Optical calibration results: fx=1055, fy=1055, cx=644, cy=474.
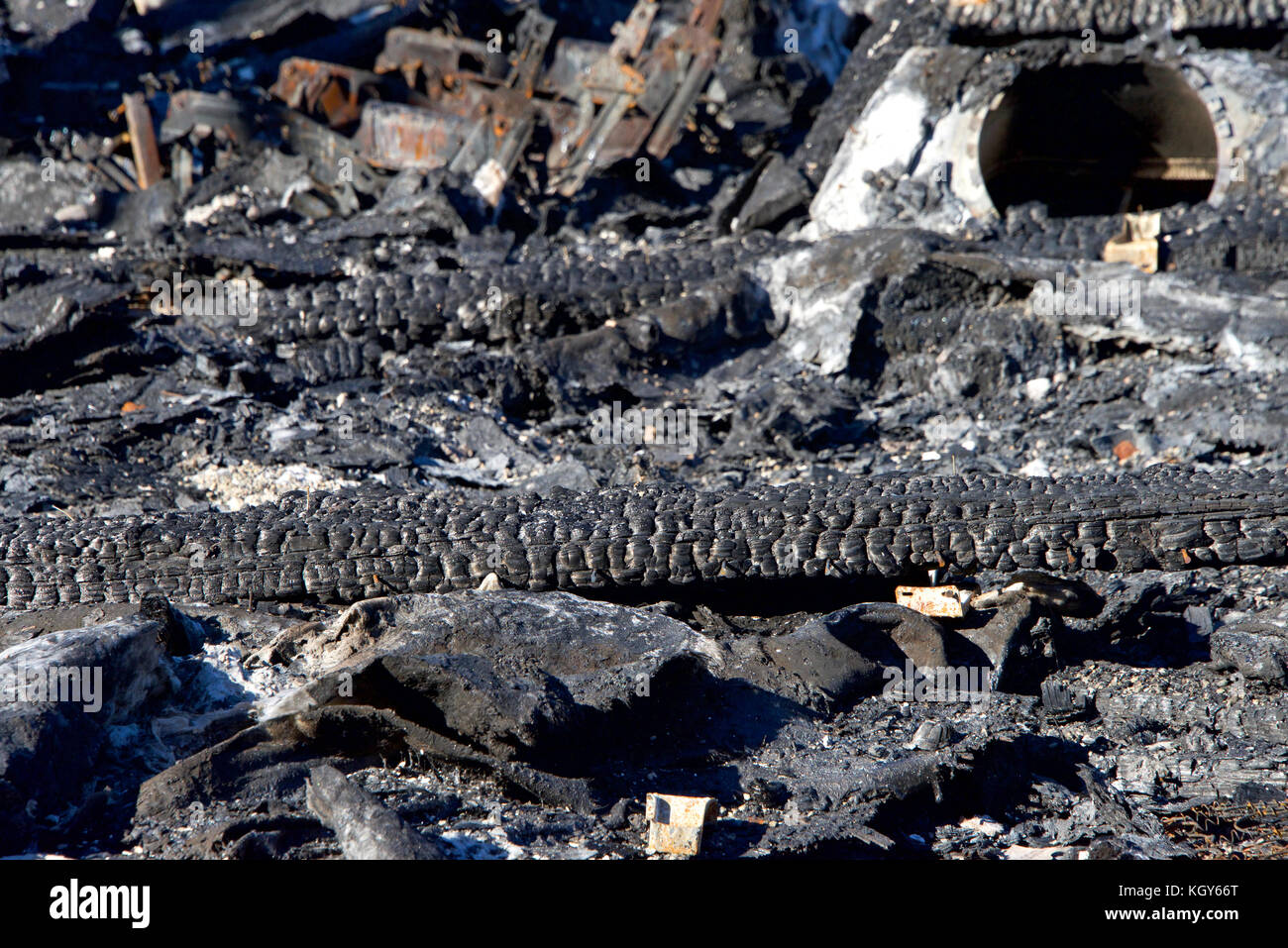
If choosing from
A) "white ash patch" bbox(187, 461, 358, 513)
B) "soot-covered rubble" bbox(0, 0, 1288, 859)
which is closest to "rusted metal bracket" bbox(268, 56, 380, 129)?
"soot-covered rubble" bbox(0, 0, 1288, 859)

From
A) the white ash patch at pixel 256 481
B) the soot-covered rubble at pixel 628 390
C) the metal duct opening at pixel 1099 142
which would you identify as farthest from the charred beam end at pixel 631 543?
the metal duct opening at pixel 1099 142

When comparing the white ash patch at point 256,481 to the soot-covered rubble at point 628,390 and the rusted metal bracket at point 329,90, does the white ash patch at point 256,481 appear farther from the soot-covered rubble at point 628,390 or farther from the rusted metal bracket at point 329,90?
the rusted metal bracket at point 329,90

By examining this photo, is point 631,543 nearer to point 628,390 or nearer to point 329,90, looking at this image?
point 628,390

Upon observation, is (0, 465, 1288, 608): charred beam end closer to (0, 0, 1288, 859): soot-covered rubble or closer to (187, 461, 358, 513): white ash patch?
(0, 0, 1288, 859): soot-covered rubble

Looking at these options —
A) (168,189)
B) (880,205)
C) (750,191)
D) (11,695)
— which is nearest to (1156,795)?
(11,695)

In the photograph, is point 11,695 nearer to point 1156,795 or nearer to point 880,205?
point 1156,795
